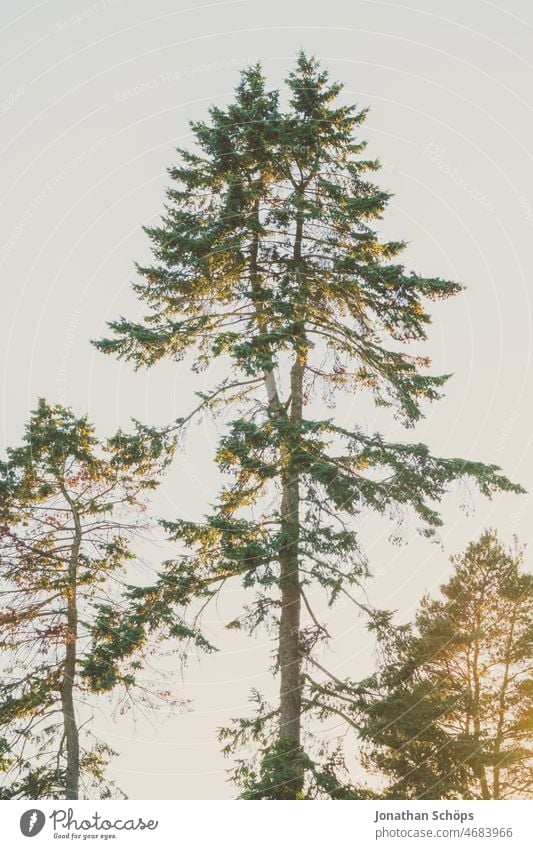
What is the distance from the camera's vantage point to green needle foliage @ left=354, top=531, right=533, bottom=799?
36.8ft

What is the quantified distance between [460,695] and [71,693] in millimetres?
10370

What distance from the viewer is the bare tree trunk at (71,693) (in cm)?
1369

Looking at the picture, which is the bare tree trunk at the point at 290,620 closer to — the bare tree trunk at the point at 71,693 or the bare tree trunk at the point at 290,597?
the bare tree trunk at the point at 290,597

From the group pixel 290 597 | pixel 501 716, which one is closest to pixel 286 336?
pixel 290 597

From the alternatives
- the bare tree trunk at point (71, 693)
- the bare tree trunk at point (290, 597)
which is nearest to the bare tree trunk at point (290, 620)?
the bare tree trunk at point (290, 597)

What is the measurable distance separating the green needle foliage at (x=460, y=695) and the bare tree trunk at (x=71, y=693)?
6.77 metres
